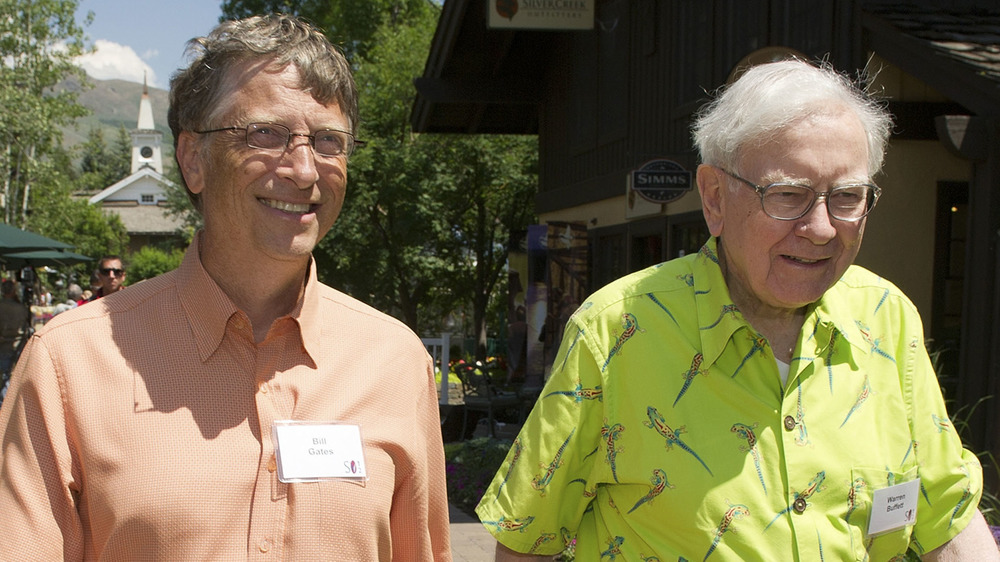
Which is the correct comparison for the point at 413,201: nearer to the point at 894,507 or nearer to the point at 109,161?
the point at 894,507

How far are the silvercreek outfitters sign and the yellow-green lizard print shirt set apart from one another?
970cm

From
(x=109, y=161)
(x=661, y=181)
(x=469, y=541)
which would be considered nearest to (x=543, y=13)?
(x=661, y=181)

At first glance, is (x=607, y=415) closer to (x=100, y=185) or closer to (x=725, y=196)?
(x=725, y=196)

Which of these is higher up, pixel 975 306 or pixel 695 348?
pixel 695 348

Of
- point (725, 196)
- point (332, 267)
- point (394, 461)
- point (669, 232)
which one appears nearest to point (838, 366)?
point (725, 196)

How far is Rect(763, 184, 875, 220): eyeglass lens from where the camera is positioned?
2.11 metres

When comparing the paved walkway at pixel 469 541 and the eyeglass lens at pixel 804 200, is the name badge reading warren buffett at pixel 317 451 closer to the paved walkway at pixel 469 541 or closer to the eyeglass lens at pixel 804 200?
the eyeglass lens at pixel 804 200

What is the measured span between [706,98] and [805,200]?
303 inches

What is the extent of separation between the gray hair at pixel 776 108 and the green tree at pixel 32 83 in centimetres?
3055

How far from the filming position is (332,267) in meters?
22.2

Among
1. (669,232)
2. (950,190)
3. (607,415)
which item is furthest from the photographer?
(669,232)

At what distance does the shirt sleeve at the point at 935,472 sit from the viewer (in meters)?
2.27

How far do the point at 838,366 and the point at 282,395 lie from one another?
1248 mm

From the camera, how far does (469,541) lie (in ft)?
22.3
